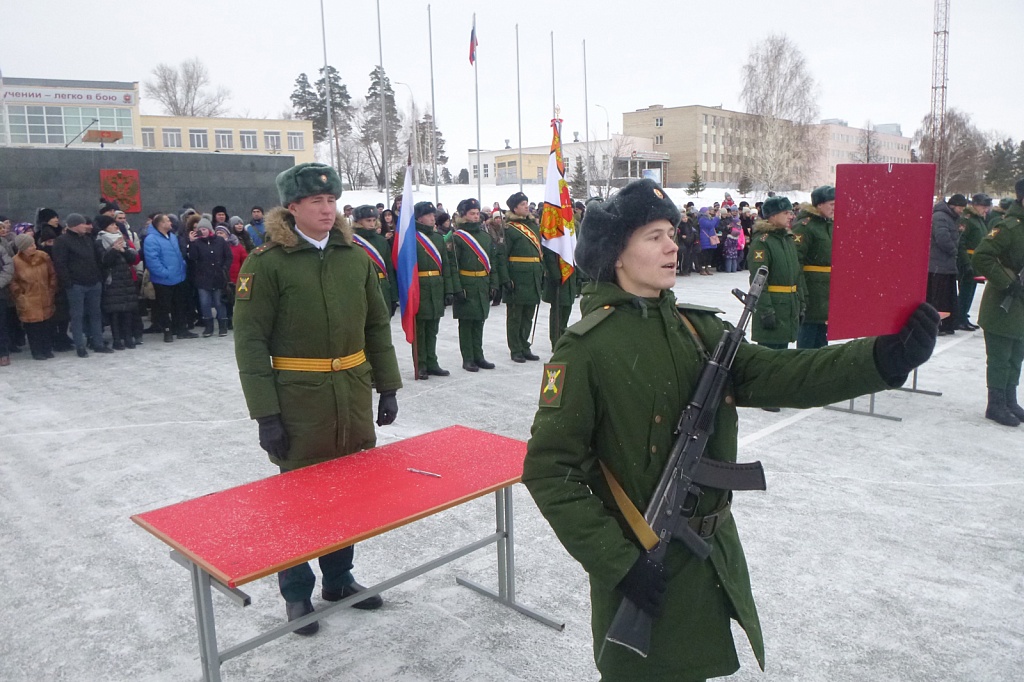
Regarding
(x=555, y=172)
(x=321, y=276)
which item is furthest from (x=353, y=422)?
(x=555, y=172)

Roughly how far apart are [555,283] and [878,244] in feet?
26.0

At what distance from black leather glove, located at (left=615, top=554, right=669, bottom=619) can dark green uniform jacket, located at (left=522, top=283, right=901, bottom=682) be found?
51 mm

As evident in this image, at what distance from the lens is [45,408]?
7.43m

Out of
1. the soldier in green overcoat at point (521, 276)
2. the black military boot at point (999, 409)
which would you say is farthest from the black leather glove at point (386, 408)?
the soldier in green overcoat at point (521, 276)

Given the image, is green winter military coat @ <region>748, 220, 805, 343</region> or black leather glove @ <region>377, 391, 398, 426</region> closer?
black leather glove @ <region>377, 391, 398, 426</region>

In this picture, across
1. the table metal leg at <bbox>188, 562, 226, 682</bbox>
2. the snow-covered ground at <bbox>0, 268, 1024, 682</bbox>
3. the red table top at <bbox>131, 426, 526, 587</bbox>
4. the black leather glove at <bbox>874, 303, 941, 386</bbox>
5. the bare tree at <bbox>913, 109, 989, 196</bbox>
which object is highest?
the bare tree at <bbox>913, 109, 989, 196</bbox>

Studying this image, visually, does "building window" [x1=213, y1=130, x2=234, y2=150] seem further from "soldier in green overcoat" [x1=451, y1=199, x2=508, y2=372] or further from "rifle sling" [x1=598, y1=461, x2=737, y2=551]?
"rifle sling" [x1=598, y1=461, x2=737, y2=551]

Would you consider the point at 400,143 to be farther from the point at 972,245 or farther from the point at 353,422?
the point at 353,422

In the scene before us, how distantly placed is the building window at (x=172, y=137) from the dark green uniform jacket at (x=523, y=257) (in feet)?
175

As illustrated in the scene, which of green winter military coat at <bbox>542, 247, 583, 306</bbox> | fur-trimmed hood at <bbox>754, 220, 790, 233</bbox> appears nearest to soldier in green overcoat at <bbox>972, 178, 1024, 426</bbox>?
fur-trimmed hood at <bbox>754, 220, 790, 233</bbox>

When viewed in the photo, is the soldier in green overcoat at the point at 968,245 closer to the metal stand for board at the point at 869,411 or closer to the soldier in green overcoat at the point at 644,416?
the metal stand for board at the point at 869,411

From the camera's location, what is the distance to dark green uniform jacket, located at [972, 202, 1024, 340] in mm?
6145

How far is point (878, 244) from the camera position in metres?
1.99

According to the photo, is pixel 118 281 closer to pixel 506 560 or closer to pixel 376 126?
pixel 506 560
